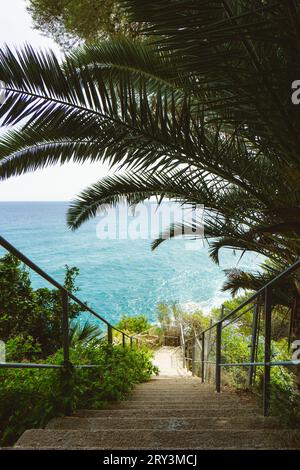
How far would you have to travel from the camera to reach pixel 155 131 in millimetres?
2533

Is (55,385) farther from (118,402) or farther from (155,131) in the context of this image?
(155,131)

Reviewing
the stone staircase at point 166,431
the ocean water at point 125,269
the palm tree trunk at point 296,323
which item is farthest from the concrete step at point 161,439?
the ocean water at point 125,269

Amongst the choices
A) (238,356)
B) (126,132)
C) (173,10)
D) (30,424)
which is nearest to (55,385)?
(30,424)

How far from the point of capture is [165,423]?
229cm

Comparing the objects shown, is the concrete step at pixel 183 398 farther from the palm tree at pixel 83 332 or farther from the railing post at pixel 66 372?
the palm tree at pixel 83 332

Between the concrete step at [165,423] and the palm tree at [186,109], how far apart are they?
1227mm

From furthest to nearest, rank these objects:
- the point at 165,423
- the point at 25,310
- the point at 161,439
Result: 1. the point at 25,310
2. the point at 165,423
3. the point at 161,439

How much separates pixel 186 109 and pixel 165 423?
2.01 m

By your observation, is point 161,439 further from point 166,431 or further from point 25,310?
point 25,310

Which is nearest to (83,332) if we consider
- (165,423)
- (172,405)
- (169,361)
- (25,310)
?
(25,310)

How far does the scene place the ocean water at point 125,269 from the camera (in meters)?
32.7

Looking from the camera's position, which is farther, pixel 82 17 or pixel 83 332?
pixel 83 332

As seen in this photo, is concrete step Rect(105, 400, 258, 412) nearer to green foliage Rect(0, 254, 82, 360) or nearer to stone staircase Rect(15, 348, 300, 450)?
stone staircase Rect(15, 348, 300, 450)

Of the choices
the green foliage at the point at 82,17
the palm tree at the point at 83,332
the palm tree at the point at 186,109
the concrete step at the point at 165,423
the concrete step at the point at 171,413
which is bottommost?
the palm tree at the point at 83,332
